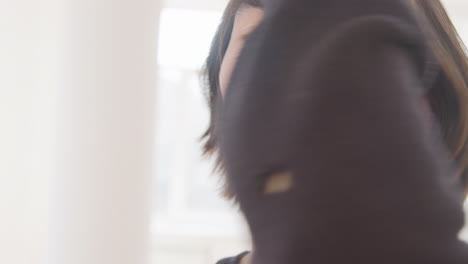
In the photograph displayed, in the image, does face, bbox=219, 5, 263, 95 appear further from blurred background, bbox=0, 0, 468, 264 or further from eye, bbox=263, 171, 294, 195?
blurred background, bbox=0, 0, 468, 264

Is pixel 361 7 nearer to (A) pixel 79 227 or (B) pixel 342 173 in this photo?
(B) pixel 342 173

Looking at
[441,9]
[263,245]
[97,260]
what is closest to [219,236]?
[97,260]

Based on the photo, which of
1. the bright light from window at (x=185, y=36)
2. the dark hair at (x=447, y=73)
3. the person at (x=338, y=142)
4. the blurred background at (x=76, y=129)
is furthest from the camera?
the bright light from window at (x=185, y=36)

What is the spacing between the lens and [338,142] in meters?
0.22

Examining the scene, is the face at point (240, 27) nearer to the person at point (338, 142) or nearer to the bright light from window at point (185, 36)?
the person at point (338, 142)

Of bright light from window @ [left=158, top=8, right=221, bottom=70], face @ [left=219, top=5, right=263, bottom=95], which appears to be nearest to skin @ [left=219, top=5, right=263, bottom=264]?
face @ [left=219, top=5, right=263, bottom=95]

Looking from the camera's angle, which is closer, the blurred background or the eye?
the eye

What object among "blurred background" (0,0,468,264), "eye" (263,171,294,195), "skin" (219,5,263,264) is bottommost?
"blurred background" (0,0,468,264)

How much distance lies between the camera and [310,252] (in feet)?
0.71

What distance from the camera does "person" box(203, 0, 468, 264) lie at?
8.3 inches

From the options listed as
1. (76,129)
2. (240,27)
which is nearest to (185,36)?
(76,129)

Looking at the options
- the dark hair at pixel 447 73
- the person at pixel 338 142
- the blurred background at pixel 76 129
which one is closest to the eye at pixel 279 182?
the person at pixel 338 142

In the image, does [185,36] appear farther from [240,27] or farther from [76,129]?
[240,27]

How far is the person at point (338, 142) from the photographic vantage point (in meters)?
0.21
